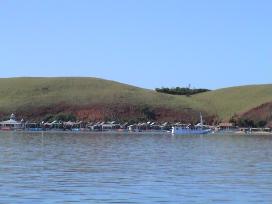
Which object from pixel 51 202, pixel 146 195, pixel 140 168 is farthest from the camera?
pixel 140 168

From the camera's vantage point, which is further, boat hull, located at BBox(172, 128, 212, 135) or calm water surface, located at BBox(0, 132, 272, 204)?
boat hull, located at BBox(172, 128, 212, 135)

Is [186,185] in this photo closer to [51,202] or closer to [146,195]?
[146,195]

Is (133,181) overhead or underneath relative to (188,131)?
underneath

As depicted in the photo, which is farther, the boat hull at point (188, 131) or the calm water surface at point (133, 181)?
the boat hull at point (188, 131)

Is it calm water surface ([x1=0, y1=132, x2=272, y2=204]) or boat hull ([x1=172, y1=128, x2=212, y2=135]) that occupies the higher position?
boat hull ([x1=172, y1=128, x2=212, y2=135])

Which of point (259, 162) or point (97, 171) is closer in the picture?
point (97, 171)

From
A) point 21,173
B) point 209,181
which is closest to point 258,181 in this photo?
point 209,181

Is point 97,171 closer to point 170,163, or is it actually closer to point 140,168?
point 140,168

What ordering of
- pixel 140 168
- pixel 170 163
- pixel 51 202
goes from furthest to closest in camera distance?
pixel 170 163 < pixel 140 168 < pixel 51 202

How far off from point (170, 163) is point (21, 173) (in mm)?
14028

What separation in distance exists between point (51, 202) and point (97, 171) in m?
15.0

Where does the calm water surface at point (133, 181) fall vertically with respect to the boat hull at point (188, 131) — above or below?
below

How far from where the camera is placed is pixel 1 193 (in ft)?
106

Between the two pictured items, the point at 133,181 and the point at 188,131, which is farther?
the point at 188,131
